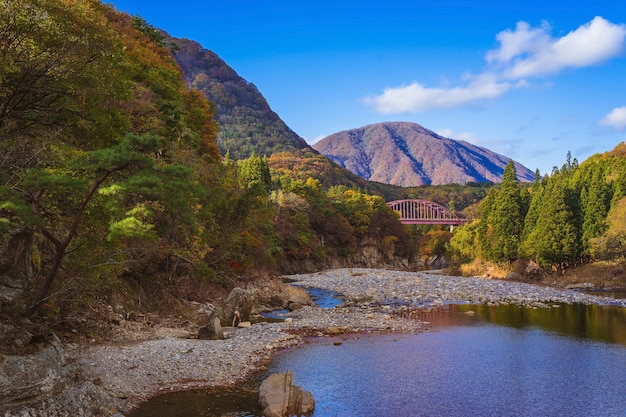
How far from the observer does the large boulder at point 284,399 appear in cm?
1289

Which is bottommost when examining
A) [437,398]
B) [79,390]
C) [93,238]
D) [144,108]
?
[437,398]

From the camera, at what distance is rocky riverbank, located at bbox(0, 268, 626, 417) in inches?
506

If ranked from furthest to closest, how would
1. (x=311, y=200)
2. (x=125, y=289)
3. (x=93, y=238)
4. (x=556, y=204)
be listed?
(x=311, y=200), (x=556, y=204), (x=125, y=289), (x=93, y=238)

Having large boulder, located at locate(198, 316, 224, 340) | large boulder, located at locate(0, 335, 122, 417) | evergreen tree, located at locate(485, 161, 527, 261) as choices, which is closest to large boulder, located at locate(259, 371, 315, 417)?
large boulder, located at locate(0, 335, 122, 417)

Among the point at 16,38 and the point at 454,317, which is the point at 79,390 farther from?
the point at 454,317

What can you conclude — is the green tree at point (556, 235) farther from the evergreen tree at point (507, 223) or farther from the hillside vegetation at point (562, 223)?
the evergreen tree at point (507, 223)

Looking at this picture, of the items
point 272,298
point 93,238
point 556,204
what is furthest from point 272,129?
point 93,238

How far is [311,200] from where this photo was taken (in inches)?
3086

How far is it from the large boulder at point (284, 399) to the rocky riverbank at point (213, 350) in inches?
92.0

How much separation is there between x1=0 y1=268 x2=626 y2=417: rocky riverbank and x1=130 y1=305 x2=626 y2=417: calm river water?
33.1 inches

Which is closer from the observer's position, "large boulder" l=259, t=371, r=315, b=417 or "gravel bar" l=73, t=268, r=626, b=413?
"large boulder" l=259, t=371, r=315, b=417

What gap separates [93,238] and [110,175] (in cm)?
293

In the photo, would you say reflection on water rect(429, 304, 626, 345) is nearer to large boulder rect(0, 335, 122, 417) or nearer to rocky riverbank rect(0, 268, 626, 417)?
rocky riverbank rect(0, 268, 626, 417)

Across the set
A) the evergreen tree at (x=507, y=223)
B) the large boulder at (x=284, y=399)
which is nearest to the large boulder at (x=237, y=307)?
the large boulder at (x=284, y=399)
